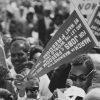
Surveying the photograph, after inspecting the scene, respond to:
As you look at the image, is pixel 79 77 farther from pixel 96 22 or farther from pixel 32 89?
pixel 96 22

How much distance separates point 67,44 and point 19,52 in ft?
10.5

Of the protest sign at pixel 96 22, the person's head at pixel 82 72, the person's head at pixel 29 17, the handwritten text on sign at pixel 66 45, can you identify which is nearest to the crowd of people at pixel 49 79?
the person's head at pixel 82 72

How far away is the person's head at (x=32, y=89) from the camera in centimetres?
561

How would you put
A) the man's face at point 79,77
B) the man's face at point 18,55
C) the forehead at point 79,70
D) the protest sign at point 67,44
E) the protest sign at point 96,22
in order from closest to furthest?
the protest sign at point 67,44, the man's face at point 79,77, the forehead at point 79,70, the protest sign at point 96,22, the man's face at point 18,55

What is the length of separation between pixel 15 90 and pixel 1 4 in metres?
14.6

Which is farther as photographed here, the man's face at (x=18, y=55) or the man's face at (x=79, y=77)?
the man's face at (x=18, y=55)

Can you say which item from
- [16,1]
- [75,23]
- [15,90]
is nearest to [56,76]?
[15,90]

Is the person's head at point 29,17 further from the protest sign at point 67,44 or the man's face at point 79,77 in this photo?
the protest sign at point 67,44

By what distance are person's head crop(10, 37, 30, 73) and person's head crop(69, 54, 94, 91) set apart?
2190 millimetres

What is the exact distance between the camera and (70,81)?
20.1ft

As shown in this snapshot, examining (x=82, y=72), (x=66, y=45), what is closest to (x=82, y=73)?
(x=82, y=72)

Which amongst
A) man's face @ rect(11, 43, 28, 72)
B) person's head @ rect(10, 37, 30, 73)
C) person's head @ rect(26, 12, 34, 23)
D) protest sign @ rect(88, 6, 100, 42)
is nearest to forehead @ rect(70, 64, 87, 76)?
protest sign @ rect(88, 6, 100, 42)

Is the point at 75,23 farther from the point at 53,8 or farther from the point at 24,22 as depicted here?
the point at 53,8

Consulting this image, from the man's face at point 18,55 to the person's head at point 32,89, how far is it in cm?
243
